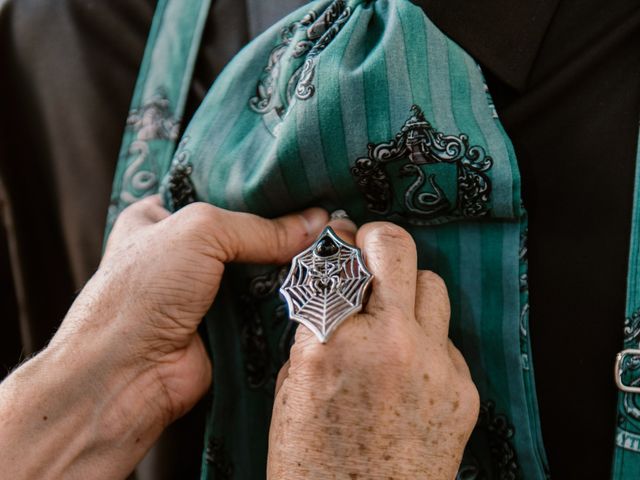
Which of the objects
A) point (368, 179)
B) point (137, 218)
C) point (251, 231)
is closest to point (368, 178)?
point (368, 179)

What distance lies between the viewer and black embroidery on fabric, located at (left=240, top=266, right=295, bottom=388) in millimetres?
539

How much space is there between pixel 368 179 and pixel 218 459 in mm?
292

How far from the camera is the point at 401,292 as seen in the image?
44cm

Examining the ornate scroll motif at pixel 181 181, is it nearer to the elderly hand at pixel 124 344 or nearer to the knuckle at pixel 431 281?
the elderly hand at pixel 124 344

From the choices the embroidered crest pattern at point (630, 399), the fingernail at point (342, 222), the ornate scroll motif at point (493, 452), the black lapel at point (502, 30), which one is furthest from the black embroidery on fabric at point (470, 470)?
the black lapel at point (502, 30)

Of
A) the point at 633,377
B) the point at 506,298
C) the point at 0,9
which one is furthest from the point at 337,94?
the point at 0,9

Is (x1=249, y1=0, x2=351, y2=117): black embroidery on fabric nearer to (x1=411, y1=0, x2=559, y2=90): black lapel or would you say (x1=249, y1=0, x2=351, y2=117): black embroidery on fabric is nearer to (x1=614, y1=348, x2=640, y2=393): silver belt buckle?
(x1=411, y1=0, x2=559, y2=90): black lapel

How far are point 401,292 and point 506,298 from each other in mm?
105

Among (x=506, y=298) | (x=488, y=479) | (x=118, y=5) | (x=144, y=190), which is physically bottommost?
(x=488, y=479)

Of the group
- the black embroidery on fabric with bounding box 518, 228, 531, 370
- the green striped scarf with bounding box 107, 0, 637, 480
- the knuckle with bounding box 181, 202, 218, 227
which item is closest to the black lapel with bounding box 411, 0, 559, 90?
the green striped scarf with bounding box 107, 0, 637, 480

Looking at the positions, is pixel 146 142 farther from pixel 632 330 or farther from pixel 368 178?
pixel 632 330

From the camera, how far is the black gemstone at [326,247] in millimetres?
457

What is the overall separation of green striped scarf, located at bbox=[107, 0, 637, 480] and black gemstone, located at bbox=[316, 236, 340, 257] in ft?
0.19

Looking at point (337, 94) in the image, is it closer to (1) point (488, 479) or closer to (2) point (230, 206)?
(2) point (230, 206)
